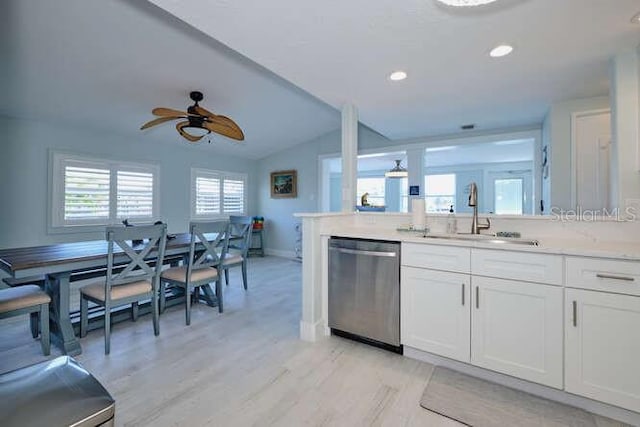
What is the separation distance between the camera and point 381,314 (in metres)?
2.23

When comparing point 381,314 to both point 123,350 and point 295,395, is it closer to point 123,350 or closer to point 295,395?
point 295,395

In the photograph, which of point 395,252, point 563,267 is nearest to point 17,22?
point 395,252

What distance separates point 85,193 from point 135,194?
0.64m

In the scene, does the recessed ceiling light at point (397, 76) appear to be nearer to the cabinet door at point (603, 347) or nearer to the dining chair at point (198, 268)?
the cabinet door at point (603, 347)

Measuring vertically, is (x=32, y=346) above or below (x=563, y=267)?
below

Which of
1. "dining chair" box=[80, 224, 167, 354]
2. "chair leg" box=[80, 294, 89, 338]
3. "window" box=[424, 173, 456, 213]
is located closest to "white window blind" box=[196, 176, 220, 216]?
"dining chair" box=[80, 224, 167, 354]

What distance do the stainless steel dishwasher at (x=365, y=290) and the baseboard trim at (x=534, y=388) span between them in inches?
9.1

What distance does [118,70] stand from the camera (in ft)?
9.53

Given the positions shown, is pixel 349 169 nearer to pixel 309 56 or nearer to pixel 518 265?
pixel 309 56

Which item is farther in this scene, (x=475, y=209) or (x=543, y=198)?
(x=543, y=198)

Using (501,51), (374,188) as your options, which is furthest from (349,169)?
(374,188)

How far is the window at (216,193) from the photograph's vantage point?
18.0 feet

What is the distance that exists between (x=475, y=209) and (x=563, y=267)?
79 cm

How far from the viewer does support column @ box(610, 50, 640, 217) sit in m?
2.04
